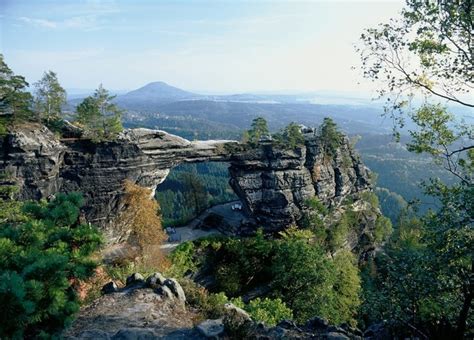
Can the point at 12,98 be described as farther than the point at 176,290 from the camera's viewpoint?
Yes

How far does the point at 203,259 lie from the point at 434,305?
23.0 m

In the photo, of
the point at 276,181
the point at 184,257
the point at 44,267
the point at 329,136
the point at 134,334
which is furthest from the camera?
the point at 329,136

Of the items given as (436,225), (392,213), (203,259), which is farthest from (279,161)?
(392,213)

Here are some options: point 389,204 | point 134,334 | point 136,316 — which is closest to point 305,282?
point 136,316

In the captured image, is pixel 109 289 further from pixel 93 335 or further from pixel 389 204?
pixel 389 204

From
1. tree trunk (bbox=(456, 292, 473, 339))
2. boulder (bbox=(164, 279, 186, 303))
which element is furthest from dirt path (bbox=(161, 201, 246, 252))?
tree trunk (bbox=(456, 292, 473, 339))

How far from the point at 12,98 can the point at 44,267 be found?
850 inches

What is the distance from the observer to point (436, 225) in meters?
6.92

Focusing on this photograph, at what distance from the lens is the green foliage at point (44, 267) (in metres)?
5.24

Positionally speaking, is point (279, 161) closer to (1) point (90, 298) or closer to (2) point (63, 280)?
(1) point (90, 298)

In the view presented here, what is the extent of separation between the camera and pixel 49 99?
25.7 m

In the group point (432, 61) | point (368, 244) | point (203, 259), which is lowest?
point (368, 244)

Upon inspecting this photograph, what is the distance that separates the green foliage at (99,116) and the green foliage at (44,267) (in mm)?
19891

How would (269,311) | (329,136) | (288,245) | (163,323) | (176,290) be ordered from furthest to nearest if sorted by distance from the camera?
1. (329,136)
2. (288,245)
3. (269,311)
4. (176,290)
5. (163,323)
